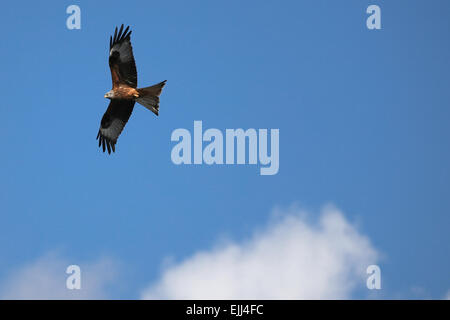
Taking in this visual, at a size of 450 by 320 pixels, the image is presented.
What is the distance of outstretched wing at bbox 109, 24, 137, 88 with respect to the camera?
1605 centimetres

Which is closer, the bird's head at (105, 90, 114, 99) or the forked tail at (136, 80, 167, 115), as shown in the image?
the forked tail at (136, 80, 167, 115)

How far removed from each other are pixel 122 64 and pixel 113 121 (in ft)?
6.66

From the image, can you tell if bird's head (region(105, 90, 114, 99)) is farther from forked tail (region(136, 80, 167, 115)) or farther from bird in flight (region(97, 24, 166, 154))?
forked tail (region(136, 80, 167, 115))

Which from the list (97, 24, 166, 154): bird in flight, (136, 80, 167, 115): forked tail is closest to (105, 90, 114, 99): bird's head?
(97, 24, 166, 154): bird in flight

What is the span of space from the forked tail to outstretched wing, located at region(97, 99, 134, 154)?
87cm

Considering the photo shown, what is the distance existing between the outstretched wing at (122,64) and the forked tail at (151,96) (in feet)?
1.42

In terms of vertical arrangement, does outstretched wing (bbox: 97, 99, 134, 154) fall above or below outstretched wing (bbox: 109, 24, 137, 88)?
below

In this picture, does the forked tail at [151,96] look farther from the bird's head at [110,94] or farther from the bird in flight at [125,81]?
the bird's head at [110,94]

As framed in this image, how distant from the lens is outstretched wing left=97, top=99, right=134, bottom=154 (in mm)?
16969

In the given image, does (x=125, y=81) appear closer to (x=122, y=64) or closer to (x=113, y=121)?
(x=122, y=64)
